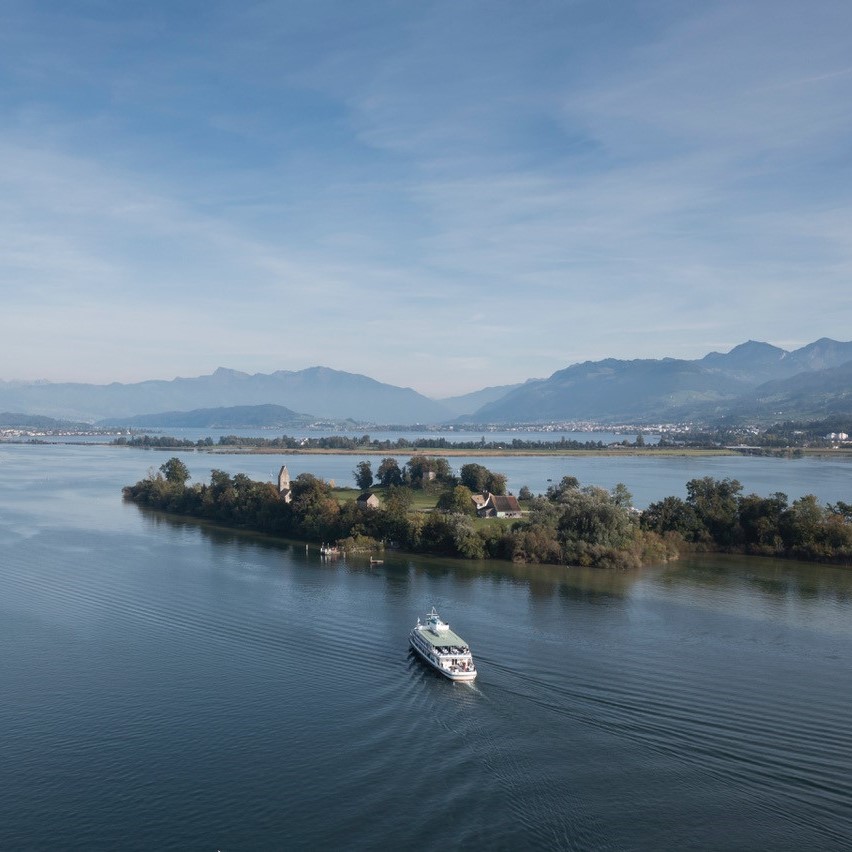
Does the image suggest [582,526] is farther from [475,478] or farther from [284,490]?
[284,490]

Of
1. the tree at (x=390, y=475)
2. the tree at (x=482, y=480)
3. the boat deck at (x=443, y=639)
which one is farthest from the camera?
the tree at (x=390, y=475)

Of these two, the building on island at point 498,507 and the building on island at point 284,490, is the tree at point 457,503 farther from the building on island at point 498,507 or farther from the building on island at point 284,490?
the building on island at point 284,490

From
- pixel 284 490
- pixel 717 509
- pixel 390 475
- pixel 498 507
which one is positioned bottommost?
pixel 498 507

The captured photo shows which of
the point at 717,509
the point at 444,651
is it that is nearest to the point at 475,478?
the point at 717,509

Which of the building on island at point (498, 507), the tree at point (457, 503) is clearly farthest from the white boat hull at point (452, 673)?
the building on island at point (498, 507)

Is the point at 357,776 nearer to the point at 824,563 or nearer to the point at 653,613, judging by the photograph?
the point at 653,613

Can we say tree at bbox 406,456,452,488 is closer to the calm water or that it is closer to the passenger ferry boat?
the calm water

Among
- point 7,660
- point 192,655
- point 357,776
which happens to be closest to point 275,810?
point 357,776
